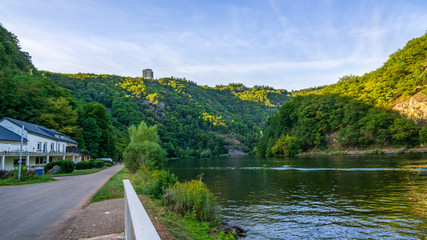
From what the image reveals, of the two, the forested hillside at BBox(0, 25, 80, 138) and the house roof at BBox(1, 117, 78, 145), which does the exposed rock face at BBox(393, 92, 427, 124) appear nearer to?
the house roof at BBox(1, 117, 78, 145)

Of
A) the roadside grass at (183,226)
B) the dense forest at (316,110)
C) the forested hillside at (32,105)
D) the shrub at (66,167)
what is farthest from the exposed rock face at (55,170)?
the roadside grass at (183,226)

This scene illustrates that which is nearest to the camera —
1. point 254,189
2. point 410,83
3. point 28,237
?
point 28,237

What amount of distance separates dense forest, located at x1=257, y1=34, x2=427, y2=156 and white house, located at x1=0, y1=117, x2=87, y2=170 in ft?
267

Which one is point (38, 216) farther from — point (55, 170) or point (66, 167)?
point (55, 170)

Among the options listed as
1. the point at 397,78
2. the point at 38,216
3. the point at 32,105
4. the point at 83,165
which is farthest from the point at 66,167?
the point at 397,78

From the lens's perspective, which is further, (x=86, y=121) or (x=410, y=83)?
(x=410, y=83)

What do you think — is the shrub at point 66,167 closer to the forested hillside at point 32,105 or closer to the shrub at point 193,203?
the forested hillside at point 32,105

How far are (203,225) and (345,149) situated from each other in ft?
311

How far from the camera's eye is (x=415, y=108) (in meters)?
78.9

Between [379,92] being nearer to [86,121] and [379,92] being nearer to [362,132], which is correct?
[362,132]

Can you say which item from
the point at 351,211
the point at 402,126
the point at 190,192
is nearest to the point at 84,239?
the point at 190,192

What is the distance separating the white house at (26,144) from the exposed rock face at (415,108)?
95.6 metres

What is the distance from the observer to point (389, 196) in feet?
58.9

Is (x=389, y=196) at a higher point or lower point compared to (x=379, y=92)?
lower
